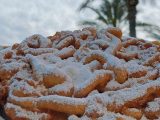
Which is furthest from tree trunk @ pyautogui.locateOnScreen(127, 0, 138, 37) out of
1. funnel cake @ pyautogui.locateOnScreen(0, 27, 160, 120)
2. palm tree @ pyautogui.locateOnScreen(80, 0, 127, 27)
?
funnel cake @ pyautogui.locateOnScreen(0, 27, 160, 120)

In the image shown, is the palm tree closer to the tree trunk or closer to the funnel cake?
the tree trunk

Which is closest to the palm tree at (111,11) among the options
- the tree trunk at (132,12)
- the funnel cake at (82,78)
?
the tree trunk at (132,12)

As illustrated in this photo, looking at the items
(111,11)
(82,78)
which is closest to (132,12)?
(111,11)

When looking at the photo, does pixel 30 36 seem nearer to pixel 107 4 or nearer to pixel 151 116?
pixel 151 116

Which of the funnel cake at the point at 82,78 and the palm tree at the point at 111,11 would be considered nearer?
the funnel cake at the point at 82,78

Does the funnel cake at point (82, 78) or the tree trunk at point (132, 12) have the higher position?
the funnel cake at point (82, 78)

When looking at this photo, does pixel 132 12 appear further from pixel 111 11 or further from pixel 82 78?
pixel 82 78

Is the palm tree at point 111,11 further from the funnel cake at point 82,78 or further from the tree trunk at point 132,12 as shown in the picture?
the funnel cake at point 82,78

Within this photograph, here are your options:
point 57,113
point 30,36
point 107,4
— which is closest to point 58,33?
point 30,36
